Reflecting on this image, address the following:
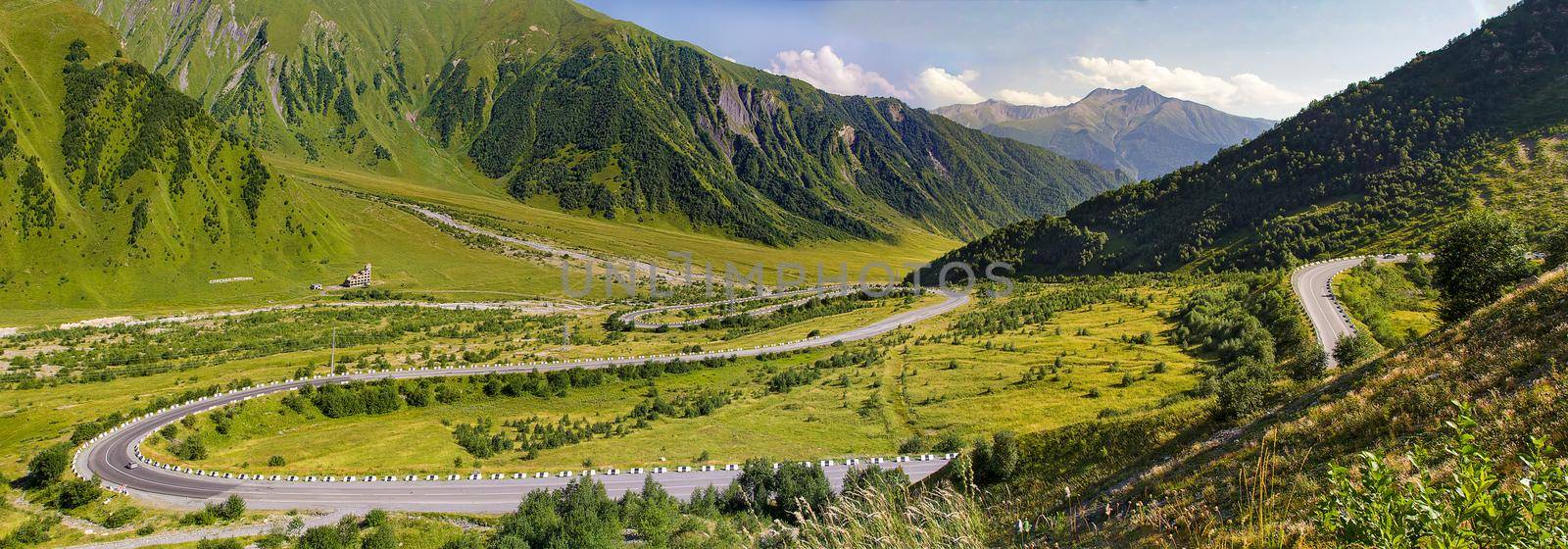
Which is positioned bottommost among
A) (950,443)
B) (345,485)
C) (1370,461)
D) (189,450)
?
(950,443)

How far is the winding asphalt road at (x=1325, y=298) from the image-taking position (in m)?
42.1

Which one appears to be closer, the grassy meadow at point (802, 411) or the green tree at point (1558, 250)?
the green tree at point (1558, 250)

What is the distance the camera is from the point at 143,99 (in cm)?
14525

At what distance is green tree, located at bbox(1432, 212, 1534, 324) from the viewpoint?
29891mm

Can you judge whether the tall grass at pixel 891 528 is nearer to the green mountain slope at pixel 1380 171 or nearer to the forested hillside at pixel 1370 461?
the forested hillside at pixel 1370 461

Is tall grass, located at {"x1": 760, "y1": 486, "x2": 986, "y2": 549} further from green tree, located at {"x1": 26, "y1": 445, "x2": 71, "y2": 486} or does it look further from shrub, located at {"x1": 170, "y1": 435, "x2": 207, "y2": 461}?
shrub, located at {"x1": 170, "y1": 435, "x2": 207, "y2": 461}

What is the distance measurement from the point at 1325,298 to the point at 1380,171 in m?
79.4

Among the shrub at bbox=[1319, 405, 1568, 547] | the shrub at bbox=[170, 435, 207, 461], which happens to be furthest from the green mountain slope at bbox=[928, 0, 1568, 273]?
the shrub at bbox=[170, 435, 207, 461]

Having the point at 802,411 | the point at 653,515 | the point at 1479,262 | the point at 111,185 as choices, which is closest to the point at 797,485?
the point at 653,515

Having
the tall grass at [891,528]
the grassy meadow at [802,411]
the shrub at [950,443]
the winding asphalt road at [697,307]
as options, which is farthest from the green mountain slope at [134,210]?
the tall grass at [891,528]

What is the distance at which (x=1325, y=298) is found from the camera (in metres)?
54.4

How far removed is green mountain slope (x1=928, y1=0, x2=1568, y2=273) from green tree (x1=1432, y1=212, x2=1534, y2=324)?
222ft

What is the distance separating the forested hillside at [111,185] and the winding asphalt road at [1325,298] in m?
175

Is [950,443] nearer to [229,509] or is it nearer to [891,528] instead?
[891,528]
